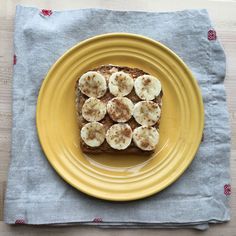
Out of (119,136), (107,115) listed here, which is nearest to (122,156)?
(119,136)

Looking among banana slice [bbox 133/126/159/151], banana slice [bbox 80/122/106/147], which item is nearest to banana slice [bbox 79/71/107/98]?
banana slice [bbox 80/122/106/147]

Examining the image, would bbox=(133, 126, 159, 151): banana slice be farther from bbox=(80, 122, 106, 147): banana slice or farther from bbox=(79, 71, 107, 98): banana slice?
bbox=(79, 71, 107, 98): banana slice

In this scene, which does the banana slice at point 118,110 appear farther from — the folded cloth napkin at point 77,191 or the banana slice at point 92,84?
the folded cloth napkin at point 77,191

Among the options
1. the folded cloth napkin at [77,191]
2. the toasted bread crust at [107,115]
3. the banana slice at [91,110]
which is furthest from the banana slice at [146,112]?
the folded cloth napkin at [77,191]

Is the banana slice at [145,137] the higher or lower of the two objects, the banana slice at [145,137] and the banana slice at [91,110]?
the lower

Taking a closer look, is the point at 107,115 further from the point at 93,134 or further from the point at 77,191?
the point at 77,191

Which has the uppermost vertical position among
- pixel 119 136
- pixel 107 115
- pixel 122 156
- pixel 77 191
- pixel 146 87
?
pixel 146 87
